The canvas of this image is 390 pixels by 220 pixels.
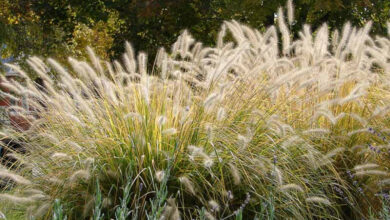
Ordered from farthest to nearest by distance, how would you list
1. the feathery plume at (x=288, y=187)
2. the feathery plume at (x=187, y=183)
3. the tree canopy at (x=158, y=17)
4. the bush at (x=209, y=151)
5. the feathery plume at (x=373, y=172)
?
the tree canopy at (x=158, y=17) < the feathery plume at (x=373, y=172) < the bush at (x=209, y=151) < the feathery plume at (x=288, y=187) < the feathery plume at (x=187, y=183)

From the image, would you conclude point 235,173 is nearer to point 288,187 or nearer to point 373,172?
point 288,187

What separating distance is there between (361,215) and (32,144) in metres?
2.24

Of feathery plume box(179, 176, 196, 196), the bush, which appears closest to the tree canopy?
the bush

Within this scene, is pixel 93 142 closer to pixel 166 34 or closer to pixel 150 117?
pixel 150 117

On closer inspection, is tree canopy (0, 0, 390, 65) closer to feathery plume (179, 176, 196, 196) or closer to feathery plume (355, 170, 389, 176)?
feathery plume (355, 170, 389, 176)

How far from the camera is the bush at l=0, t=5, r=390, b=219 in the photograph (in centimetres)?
320

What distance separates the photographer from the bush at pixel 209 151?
3.20m

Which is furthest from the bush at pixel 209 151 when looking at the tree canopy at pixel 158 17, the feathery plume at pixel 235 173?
the tree canopy at pixel 158 17

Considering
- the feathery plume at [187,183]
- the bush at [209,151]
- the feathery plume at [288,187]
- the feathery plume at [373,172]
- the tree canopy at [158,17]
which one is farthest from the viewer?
the tree canopy at [158,17]

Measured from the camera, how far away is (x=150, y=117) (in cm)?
348

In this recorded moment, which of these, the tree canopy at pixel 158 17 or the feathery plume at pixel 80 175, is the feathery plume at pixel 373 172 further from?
the tree canopy at pixel 158 17

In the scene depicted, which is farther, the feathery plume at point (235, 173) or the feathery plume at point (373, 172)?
the feathery plume at point (373, 172)

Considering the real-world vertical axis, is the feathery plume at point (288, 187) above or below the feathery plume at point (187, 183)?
below

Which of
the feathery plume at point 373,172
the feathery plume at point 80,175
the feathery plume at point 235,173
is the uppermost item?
the feathery plume at point 80,175
